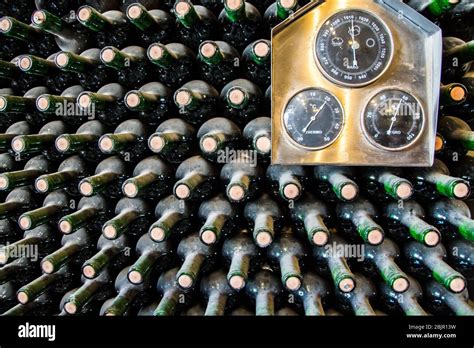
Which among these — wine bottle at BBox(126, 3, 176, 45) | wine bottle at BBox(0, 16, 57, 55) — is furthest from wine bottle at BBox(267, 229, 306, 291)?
wine bottle at BBox(0, 16, 57, 55)

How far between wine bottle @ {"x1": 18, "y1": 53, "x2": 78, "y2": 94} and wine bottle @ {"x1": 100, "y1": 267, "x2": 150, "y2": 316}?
20.7 inches

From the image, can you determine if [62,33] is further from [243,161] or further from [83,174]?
[243,161]

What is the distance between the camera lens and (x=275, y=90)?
3.32ft

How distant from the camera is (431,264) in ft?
3.12

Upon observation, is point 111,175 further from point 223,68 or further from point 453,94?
point 453,94

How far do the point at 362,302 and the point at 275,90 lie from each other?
1.59 ft

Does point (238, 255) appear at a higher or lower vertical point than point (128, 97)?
lower

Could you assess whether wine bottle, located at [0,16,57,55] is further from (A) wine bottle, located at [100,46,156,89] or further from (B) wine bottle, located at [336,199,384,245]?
(B) wine bottle, located at [336,199,384,245]

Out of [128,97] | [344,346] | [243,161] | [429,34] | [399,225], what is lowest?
[344,346]

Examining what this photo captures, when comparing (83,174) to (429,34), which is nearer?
(429,34)

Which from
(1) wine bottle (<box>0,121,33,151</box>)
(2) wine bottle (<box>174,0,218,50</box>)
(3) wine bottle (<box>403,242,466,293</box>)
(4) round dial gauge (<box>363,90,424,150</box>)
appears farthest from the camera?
(1) wine bottle (<box>0,121,33,151</box>)

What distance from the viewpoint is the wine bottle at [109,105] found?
3.55 ft

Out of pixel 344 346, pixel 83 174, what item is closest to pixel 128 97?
pixel 83 174

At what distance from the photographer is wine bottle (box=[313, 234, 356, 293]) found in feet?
2.89
